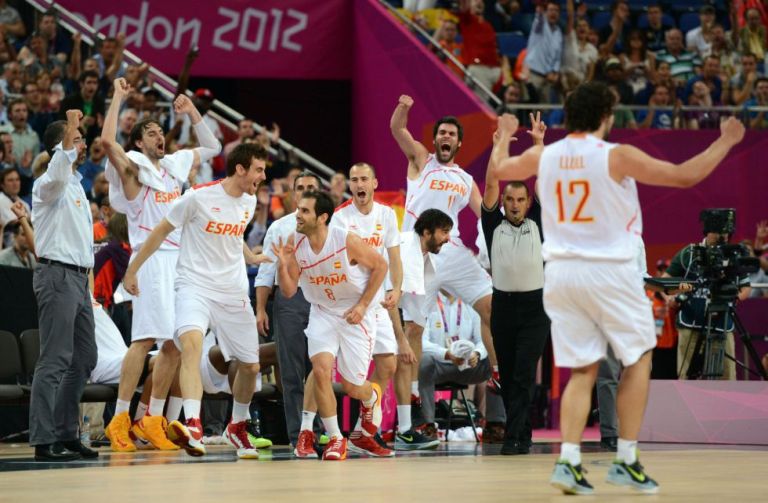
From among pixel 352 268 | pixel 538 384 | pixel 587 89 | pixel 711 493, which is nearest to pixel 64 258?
pixel 352 268

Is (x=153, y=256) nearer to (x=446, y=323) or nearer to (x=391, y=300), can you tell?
(x=391, y=300)

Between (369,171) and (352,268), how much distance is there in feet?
4.03

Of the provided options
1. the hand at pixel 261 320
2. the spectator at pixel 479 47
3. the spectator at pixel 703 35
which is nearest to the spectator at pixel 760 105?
the spectator at pixel 703 35

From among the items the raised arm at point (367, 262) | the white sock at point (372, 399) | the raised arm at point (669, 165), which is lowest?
the white sock at point (372, 399)

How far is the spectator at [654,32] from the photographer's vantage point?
68.3ft

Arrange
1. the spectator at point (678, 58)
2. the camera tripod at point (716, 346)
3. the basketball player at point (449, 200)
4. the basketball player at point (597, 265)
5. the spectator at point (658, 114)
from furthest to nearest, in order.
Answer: the spectator at point (678, 58)
the spectator at point (658, 114)
the camera tripod at point (716, 346)
the basketball player at point (449, 200)
the basketball player at point (597, 265)

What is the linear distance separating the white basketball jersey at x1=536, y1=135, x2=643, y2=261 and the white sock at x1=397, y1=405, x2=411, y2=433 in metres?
4.51

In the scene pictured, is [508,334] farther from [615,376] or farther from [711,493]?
[711,493]

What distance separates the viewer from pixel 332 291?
9922mm

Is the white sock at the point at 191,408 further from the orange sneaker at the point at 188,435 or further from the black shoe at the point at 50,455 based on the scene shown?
the black shoe at the point at 50,455

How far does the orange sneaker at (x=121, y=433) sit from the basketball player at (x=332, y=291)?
1715 millimetres

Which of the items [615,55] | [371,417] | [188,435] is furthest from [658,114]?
[188,435]

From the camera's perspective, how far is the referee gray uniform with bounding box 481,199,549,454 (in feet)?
34.5

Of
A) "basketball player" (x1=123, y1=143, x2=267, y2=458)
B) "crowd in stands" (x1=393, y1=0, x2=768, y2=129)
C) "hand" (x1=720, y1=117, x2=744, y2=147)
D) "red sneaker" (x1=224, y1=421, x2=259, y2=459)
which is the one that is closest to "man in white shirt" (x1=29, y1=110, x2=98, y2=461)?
"basketball player" (x1=123, y1=143, x2=267, y2=458)
